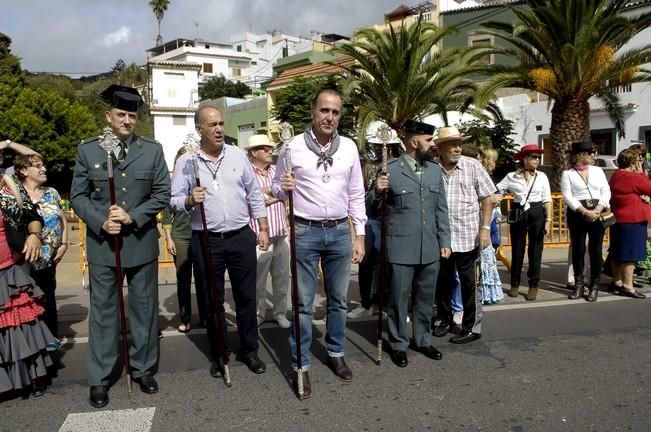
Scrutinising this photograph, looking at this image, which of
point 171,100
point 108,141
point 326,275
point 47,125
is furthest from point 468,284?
point 171,100

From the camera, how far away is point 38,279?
5078 mm

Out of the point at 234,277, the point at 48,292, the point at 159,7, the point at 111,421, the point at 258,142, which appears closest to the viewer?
the point at 111,421

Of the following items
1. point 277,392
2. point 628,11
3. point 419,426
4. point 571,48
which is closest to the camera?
point 419,426

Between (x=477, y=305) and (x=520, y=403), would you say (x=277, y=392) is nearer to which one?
(x=520, y=403)

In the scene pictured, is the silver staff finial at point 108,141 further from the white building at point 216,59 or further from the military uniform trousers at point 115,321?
the white building at point 216,59

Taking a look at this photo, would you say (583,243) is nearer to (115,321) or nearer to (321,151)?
(321,151)

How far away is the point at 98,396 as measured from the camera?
404cm

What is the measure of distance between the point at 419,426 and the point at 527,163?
4390 millimetres

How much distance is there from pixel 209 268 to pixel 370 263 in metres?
2.42

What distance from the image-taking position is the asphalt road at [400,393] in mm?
3689

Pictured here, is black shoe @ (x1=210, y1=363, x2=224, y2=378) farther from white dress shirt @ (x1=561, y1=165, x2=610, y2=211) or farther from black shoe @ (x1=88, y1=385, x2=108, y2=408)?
white dress shirt @ (x1=561, y1=165, x2=610, y2=211)

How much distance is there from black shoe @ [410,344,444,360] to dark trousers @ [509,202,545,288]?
259 centimetres

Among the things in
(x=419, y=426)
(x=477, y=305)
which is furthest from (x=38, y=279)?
(x=477, y=305)

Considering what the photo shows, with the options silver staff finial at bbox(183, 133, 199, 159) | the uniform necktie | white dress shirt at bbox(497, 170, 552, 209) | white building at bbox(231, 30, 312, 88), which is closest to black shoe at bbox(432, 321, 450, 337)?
white dress shirt at bbox(497, 170, 552, 209)
